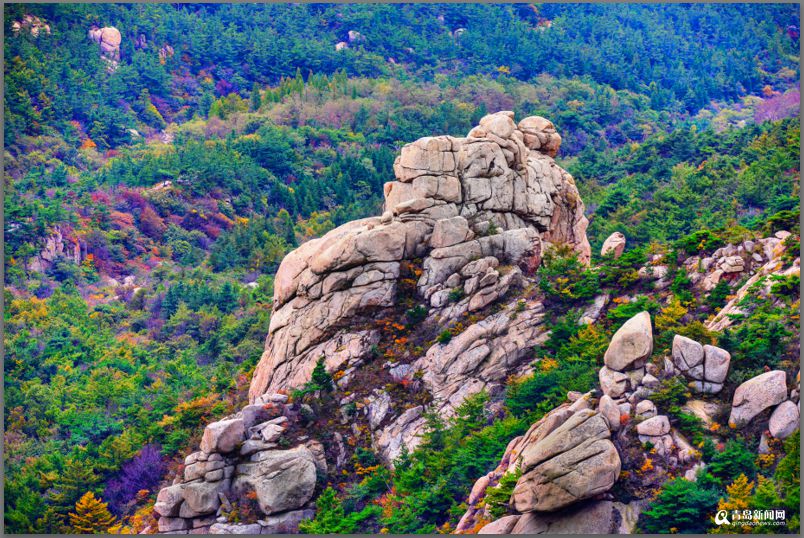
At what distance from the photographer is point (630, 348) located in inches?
1315

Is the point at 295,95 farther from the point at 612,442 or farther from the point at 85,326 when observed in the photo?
the point at 612,442

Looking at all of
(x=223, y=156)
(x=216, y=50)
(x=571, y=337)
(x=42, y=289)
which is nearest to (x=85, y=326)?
(x=42, y=289)

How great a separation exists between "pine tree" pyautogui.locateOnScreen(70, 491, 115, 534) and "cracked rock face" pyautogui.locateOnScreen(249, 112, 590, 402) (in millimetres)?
6429

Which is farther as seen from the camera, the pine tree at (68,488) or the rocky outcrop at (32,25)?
the rocky outcrop at (32,25)

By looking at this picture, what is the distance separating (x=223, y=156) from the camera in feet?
310

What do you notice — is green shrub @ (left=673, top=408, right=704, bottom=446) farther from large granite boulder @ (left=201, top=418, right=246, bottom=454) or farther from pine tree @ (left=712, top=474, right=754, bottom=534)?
large granite boulder @ (left=201, top=418, right=246, bottom=454)

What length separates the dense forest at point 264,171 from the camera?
42344 mm

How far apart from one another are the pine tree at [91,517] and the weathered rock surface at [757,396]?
2090 centimetres

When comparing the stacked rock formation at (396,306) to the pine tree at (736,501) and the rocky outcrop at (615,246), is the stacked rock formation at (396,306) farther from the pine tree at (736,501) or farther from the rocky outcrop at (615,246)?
the pine tree at (736,501)

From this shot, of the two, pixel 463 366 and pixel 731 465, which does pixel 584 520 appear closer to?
pixel 731 465

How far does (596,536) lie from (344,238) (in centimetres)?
1450

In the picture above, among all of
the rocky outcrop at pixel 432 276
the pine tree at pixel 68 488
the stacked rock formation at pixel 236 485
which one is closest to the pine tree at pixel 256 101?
the pine tree at pixel 68 488

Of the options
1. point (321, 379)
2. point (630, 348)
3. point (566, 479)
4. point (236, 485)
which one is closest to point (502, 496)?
point (566, 479)

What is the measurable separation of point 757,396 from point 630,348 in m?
3.72
